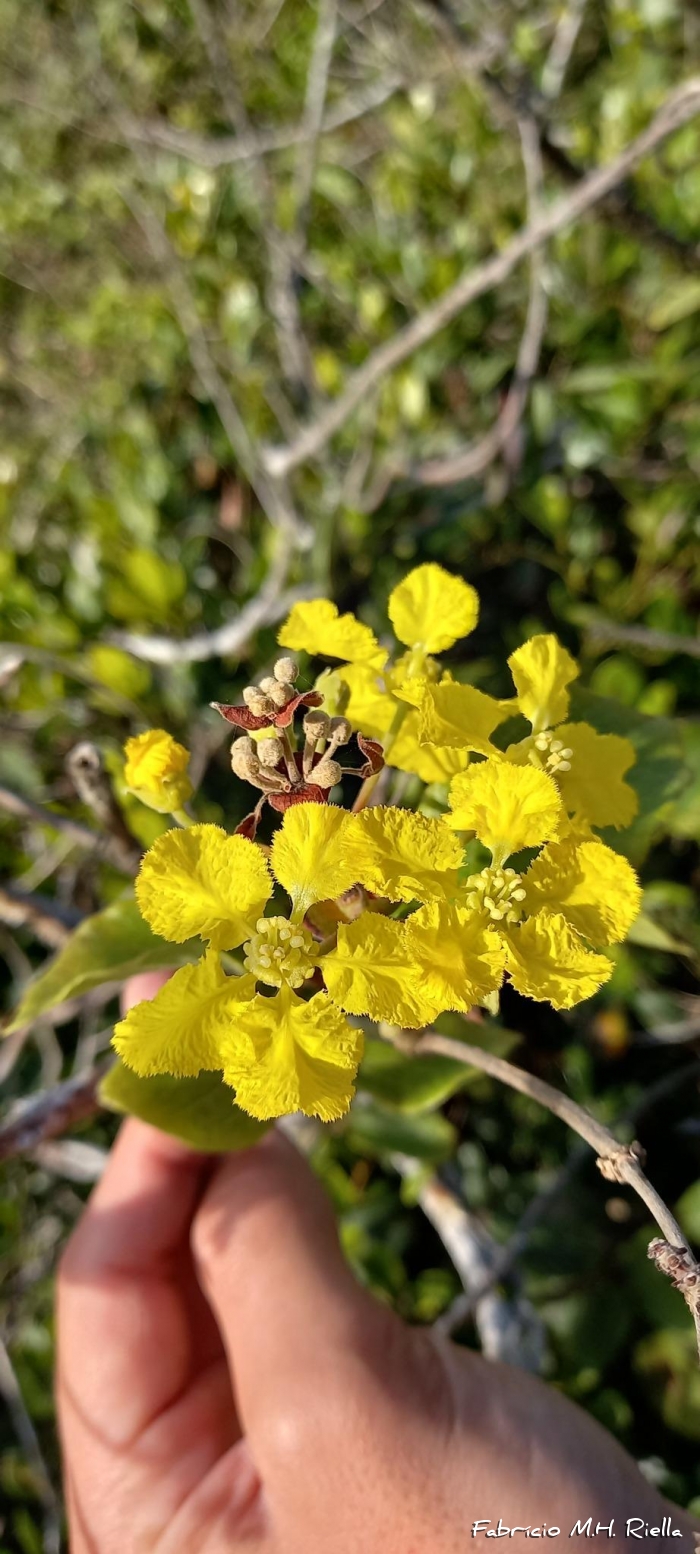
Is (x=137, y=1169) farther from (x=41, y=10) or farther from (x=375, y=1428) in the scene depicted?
(x=41, y=10)

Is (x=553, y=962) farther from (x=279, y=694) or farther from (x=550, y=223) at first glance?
(x=550, y=223)

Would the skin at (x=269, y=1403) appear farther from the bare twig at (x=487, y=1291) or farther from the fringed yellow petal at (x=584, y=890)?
the fringed yellow petal at (x=584, y=890)

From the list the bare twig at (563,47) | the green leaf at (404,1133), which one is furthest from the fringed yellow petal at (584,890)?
the bare twig at (563,47)

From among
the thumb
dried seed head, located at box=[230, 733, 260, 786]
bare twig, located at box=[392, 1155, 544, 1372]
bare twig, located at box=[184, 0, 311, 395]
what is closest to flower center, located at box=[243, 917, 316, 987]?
dried seed head, located at box=[230, 733, 260, 786]

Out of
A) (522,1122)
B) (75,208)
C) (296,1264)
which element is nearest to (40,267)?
(75,208)

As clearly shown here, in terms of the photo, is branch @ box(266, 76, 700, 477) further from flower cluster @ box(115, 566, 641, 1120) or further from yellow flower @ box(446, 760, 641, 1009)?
yellow flower @ box(446, 760, 641, 1009)

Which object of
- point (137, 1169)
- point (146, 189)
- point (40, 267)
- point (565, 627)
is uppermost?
point (40, 267)
